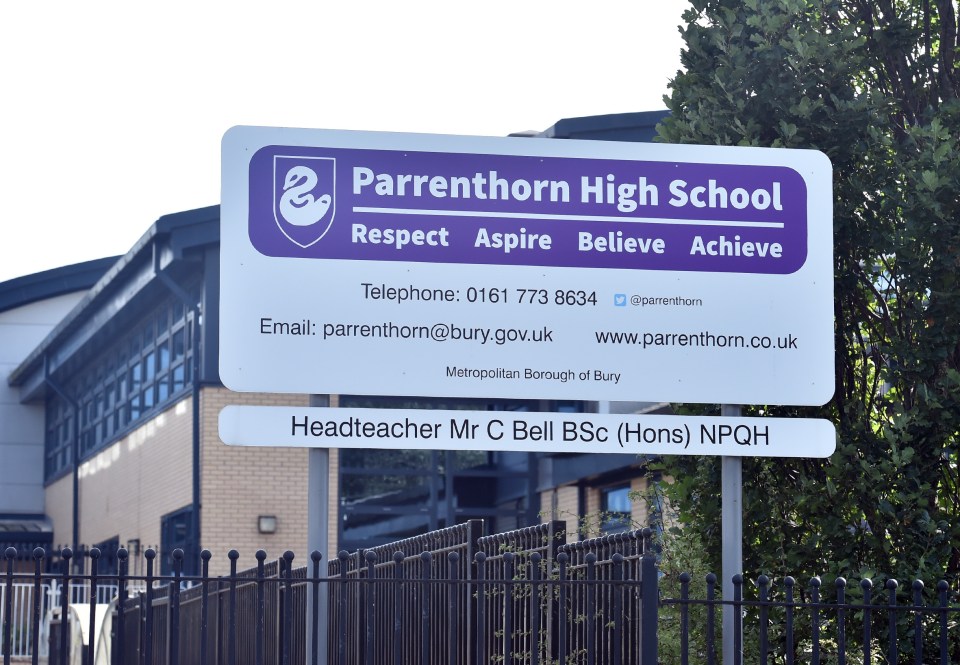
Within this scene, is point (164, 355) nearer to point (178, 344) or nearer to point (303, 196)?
point (178, 344)

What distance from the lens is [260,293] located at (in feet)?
23.2

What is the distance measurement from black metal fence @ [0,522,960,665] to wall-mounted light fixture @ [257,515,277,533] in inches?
394

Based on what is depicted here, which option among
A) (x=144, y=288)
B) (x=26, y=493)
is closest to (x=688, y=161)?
(x=144, y=288)

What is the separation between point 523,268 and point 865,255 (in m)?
2.04

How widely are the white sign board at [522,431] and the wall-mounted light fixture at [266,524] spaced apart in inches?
597

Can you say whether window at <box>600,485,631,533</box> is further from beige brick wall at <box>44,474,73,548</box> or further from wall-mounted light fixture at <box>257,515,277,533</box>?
beige brick wall at <box>44,474,73,548</box>

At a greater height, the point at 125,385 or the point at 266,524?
the point at 125,385

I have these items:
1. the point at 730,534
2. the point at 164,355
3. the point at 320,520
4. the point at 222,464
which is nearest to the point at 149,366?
the point at 164,355

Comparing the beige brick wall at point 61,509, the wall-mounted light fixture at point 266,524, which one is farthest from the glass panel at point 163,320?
the beige brick wall at point 61,509

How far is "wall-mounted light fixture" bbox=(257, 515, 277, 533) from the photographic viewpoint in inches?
861

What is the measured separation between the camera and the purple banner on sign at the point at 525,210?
7148mm

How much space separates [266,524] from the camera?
21.9m

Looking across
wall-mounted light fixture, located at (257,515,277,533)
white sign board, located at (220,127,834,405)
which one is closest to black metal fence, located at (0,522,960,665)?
white sign board, located at (220,127,834,405)

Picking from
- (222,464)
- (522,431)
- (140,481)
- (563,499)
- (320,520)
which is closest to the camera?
(320,520)
